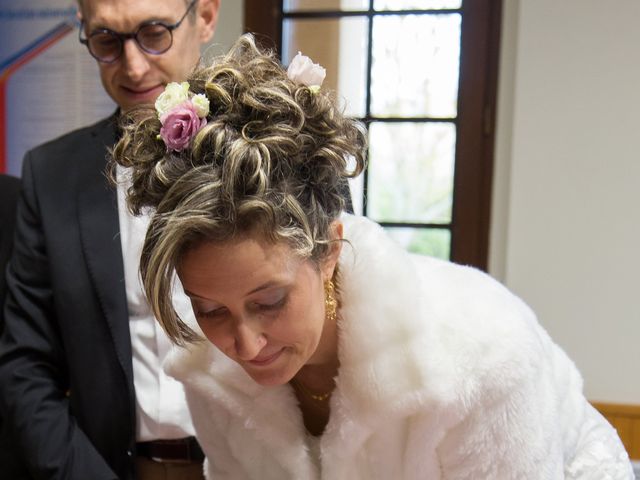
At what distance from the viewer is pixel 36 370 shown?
1492mm

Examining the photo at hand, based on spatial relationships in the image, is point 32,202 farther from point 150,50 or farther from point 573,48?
point 573,48

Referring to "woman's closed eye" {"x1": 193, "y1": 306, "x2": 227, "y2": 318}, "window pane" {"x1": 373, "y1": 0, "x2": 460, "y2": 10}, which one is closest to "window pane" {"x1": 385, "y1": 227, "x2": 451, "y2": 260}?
"window pane" {"x1": 373, "y1": 0, "x2": 460, "y2": 10}

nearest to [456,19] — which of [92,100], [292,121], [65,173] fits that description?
[92,100]

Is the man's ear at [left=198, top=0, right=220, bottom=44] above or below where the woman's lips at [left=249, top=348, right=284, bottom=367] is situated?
above

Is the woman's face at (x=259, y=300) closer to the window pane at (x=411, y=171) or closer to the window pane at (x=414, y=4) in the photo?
the window pane at (x=411, y=171)

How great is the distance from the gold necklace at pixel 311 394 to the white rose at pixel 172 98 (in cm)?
59

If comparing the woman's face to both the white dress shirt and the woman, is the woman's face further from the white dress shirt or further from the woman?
the white dress shirt

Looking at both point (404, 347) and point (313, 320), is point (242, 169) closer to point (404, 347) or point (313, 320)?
point (313, 320)

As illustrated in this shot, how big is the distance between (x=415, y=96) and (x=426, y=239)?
0.52m

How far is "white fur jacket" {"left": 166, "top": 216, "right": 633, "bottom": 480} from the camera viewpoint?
3.51ft

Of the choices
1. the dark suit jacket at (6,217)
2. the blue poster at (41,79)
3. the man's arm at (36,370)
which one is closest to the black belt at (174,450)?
the man's arm at (36,370)

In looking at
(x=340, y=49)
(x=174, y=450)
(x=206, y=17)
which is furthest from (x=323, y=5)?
(x=174, y=450)

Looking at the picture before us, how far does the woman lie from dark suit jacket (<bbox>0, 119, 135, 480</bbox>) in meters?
0.23

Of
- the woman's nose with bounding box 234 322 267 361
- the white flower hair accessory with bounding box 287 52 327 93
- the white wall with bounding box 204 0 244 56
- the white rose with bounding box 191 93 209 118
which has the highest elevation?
the white wall with bounding box 204 0 244 56
